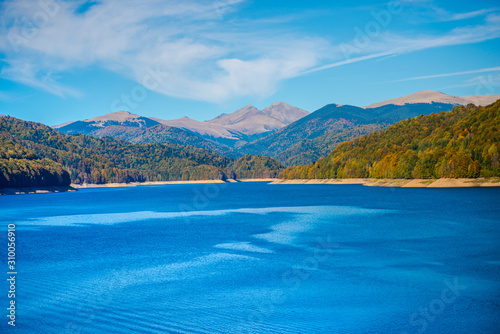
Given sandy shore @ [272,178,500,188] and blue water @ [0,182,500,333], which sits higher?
sandy shore @ [272,178,500,188]

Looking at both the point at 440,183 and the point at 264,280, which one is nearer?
the point at 264,280

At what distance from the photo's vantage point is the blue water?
2222 cm

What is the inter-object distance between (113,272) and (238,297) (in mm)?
13089

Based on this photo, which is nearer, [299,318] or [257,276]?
[299,318]

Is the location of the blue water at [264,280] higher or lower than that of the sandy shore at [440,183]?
lower

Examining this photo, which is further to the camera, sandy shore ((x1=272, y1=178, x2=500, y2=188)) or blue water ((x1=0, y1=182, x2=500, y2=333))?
sandy shore ((x1=272, y1=178, x2=500, y2=188))

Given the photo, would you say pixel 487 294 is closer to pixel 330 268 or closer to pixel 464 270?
pixel 464 270

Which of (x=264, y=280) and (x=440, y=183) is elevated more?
(x=440, y=183)

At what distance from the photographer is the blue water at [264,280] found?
22219 mm

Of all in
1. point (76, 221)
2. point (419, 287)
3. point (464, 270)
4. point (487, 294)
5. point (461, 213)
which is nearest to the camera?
point (487, 294)

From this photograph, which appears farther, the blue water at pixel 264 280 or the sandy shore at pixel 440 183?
the sandy shore at pixel 440 183

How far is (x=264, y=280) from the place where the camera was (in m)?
31.0

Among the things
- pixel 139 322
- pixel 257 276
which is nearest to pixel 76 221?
pixel 257 276

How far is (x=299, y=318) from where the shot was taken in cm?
2258
